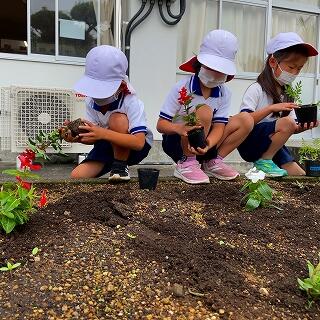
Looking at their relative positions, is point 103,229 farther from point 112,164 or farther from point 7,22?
point 7,22

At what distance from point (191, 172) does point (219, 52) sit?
706 millimetres

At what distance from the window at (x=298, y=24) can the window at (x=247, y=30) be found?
255 millimetres

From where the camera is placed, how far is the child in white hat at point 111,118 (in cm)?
236

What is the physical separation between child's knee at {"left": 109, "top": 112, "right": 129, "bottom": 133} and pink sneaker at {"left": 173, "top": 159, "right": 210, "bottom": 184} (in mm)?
409

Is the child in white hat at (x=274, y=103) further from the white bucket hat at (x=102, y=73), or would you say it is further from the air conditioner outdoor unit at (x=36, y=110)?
the air conditioner outdoor unit at (x=36, y=110)

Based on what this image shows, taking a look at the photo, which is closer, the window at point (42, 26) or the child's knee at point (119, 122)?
the child's knee at point (119, 122)

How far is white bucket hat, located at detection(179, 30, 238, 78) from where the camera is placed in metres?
2.52

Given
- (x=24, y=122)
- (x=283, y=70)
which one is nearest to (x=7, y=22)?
(x=24, y=122)

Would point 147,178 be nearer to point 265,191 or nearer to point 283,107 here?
point 265,191

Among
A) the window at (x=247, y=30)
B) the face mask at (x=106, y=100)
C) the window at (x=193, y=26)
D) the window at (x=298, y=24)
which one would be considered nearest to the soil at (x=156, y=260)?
the face mask at (x=106, y=100)

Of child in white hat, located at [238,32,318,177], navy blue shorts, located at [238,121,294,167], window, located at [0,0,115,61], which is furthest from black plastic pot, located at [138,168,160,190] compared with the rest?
window, located at [0,0,115,61]

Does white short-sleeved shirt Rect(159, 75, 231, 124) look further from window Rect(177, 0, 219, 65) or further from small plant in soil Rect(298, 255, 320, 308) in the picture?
window Rect(177, 0, 219, 65)

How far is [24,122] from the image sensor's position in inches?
149

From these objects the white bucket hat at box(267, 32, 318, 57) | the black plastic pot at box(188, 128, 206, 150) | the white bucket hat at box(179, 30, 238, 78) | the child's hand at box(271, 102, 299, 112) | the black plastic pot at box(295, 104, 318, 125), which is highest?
the white bucket hat at box(267, 32, 318, 57)
